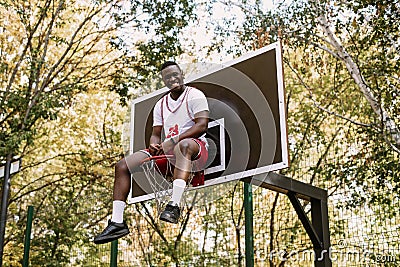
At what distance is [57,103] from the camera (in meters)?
8.06

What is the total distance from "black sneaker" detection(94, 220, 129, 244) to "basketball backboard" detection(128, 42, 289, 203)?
0.71m

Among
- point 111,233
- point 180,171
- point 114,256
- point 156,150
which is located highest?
point 156,150

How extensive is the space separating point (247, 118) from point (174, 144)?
2.01 feet

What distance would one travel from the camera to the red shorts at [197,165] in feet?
13.4

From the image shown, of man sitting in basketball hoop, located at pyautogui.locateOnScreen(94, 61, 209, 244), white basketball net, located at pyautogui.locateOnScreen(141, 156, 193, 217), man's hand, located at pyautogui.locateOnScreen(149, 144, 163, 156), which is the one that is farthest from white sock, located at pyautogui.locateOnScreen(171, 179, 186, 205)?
man's hand, located at pyautogui.locateOnScreen(149, 144, 163, 156)

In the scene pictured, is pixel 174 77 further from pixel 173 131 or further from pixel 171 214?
pixel 171 214

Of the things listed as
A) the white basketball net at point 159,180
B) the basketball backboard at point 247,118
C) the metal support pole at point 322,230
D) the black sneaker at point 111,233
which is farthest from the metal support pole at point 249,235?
the black sneaker at point 111,233

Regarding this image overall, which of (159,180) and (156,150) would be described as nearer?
(156,150)

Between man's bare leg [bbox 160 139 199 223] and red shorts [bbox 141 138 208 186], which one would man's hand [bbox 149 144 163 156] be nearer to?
red shorts [bbox 141 138 208 186]

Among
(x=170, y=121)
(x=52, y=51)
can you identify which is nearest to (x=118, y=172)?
(x=170, y=121)

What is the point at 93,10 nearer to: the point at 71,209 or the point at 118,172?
the point at 71,209

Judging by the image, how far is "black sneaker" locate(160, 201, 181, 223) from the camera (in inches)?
146

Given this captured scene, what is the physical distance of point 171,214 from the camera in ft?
12.3

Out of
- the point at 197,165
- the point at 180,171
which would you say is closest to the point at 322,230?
the point at 197,165
